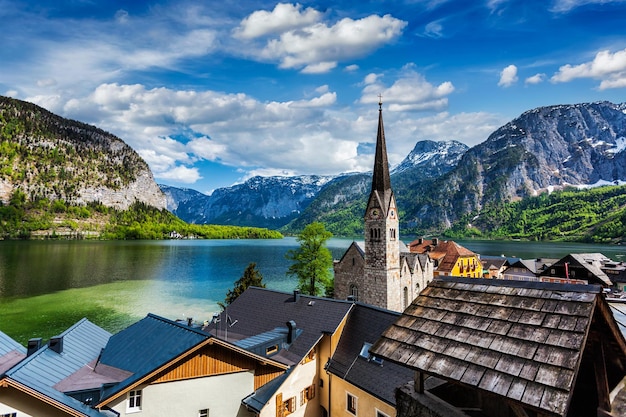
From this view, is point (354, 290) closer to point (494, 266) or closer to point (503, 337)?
point (503, 337)

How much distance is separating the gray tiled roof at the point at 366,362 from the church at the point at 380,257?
55.2ft

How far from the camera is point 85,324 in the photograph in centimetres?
2023

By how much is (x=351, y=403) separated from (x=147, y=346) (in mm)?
9769

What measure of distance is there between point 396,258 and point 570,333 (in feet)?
114

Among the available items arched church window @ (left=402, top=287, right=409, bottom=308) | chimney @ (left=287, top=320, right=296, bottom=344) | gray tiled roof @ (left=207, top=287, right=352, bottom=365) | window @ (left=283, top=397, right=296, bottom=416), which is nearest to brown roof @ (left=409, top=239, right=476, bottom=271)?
arched church window @ (left=402, top=287, right=409, bottom=308)

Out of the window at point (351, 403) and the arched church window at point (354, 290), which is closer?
the window at point (351, 403)

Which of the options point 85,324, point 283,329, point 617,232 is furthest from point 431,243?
point 617,232

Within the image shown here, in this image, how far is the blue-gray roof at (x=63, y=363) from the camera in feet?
37.7

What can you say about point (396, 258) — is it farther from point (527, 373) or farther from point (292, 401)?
point (527, 373)

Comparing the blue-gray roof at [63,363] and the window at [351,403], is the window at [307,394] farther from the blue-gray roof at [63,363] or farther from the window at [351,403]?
the blue-gray roof at [63,363]

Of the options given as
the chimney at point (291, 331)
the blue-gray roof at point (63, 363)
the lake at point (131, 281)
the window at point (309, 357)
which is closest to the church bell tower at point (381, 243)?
the chimney at point (291, 331)

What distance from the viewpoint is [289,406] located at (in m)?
18.3

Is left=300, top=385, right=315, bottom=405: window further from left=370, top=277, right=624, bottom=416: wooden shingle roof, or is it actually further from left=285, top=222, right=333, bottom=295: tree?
left=285, top=222, right=333, bottom=295: tree

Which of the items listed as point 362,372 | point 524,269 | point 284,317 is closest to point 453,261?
point 524,269
